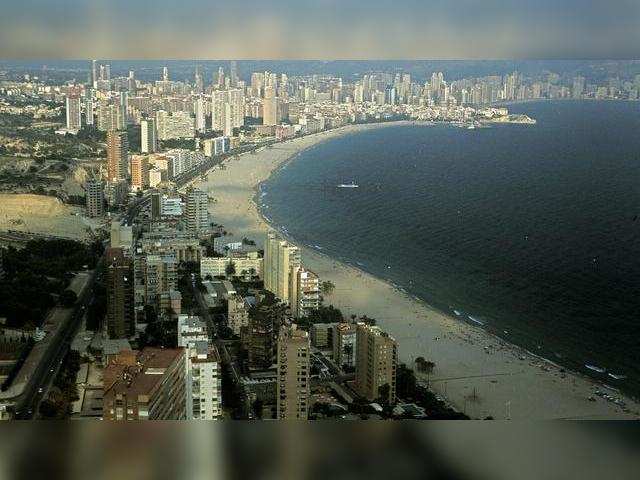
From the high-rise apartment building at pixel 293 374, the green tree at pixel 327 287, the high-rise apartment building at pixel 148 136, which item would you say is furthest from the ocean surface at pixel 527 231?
the high-rise apartment building at pixel 148 136

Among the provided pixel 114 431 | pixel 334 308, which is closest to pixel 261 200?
pixel 334 308

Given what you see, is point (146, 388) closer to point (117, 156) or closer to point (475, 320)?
point (475, 320)

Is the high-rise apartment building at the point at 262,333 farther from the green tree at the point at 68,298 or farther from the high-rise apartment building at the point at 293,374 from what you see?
the green tree at the point at 68,298

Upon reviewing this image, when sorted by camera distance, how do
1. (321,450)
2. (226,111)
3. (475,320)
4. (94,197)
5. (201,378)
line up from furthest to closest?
(94,197) < (226,111) < (475,320) < (201,378) < (321,450)

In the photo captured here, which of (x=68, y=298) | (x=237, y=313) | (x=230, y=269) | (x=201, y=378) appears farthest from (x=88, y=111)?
(x=201, y=378)

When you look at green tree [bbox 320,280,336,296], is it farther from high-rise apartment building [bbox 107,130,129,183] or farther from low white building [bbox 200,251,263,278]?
high-rise apartment building [bbox 107,130,129,183]

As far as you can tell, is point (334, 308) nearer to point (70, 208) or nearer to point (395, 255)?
point (395, 255)
